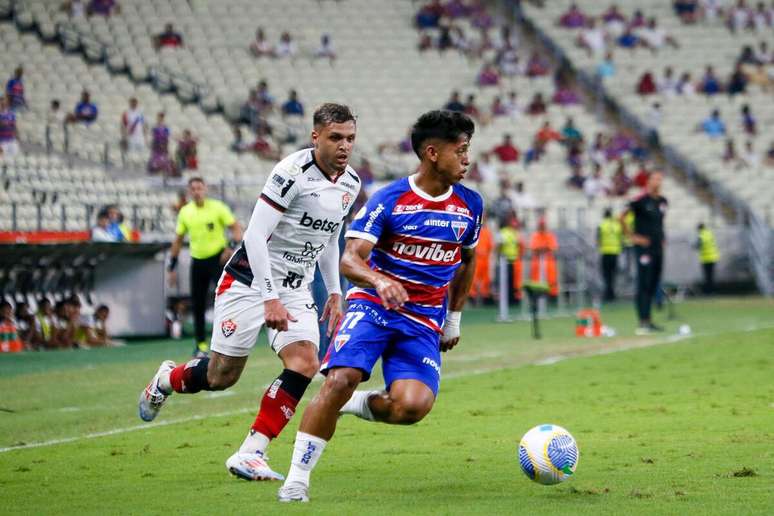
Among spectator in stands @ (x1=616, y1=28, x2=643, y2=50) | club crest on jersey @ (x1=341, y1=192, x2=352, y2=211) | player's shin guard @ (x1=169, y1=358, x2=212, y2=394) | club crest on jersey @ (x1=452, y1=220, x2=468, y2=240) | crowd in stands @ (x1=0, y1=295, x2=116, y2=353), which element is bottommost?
crowd in stands @ (x1=0, y1=295, x2=116, y2=353)

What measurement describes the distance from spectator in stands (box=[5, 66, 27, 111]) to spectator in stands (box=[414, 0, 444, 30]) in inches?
573

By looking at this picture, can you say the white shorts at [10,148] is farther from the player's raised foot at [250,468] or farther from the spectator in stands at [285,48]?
the player's raised foot at [250,468]

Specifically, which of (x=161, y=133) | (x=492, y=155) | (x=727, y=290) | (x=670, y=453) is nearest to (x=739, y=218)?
(x=727, y=290)

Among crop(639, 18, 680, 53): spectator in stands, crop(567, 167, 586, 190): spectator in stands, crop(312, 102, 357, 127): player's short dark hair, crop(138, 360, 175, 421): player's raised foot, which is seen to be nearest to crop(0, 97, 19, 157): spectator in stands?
crop(567, 167, 586, 190): spectator in stands

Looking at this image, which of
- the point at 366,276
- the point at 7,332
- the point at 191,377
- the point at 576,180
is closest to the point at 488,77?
the point at 576,180

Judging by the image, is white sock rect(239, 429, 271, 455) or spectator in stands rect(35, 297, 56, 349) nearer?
white sock rect(239, 429, 271, 455)

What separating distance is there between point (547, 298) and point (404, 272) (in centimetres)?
2284

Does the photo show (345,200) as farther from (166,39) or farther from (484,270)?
(166,39)

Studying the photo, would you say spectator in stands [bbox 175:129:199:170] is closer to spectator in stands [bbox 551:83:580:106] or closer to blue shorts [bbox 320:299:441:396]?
spectator in stands [bbox 551:83:580:106]

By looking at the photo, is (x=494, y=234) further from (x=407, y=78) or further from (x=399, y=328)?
(x=399, y=328)

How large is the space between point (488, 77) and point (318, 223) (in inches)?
1249

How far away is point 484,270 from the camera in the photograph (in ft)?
101

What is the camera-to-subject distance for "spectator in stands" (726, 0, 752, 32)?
44094mm

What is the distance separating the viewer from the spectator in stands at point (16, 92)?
29594mm
